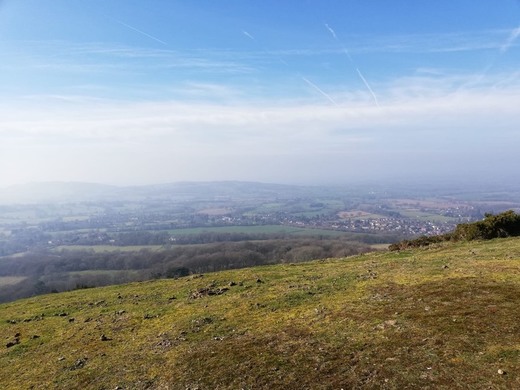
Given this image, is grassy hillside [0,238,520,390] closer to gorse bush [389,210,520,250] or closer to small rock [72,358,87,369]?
small rock [72,358,87,369]

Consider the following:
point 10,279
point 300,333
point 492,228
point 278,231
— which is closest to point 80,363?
point 300,333

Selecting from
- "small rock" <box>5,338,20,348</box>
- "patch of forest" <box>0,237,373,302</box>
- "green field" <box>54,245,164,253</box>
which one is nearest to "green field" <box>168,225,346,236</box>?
"green field" <box>54,245,164,253</box>

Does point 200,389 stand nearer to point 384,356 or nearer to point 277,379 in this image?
point 277,379

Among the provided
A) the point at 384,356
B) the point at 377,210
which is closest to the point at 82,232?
the point at 377,210

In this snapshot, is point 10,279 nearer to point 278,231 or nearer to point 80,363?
point 278,231

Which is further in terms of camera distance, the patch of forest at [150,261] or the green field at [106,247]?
the green field at [106,247]

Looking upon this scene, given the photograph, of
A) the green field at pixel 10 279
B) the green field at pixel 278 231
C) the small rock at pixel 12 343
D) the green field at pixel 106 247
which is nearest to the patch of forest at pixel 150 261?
the green field at pixel 10 279

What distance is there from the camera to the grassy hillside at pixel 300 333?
33.1 ft

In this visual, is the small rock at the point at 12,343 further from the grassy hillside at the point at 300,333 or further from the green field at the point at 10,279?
the green field at the point at 10,279

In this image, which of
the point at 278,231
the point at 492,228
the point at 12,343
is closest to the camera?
the point at 12,343

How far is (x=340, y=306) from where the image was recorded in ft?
49.8

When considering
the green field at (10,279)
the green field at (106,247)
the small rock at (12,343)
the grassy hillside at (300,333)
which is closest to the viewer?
the grassy hillside at (300,333)

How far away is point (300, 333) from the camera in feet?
43.4

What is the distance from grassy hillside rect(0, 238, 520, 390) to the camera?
1010 centimetres
